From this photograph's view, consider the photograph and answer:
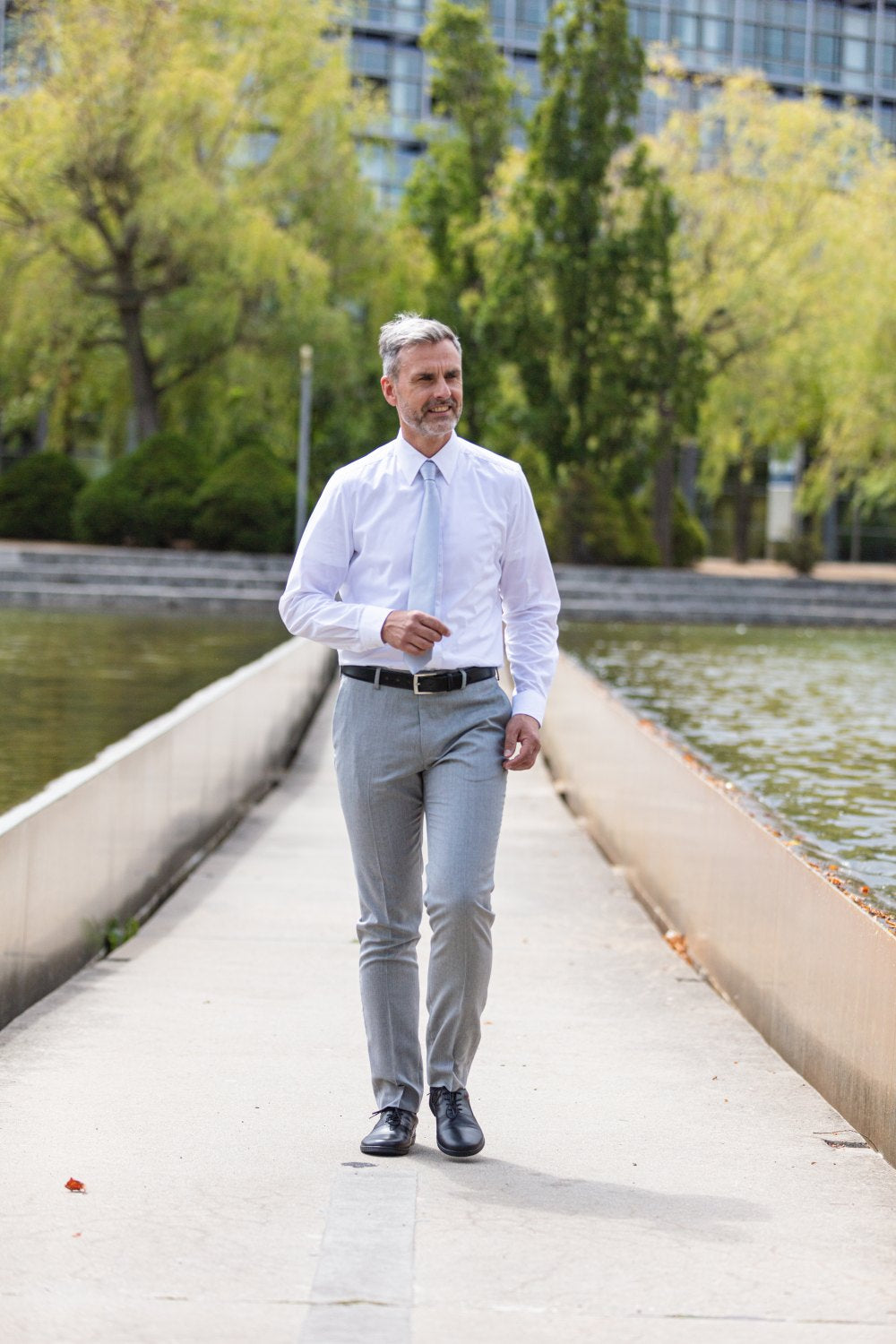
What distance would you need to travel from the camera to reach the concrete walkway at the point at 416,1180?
3.16 m

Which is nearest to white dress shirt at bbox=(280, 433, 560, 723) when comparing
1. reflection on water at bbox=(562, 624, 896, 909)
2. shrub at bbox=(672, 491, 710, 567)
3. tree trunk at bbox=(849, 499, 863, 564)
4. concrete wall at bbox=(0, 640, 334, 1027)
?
concrete wall at bbox=(0, 640, 334, 1027)

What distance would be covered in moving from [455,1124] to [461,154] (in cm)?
4214

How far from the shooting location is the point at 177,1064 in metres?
5.03

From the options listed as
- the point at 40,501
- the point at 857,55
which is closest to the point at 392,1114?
the point at 40,501

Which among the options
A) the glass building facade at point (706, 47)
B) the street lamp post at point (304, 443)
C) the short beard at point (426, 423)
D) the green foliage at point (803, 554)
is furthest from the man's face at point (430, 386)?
the glass building facade at point (706, 47)

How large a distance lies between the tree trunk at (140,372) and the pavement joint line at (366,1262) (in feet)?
128

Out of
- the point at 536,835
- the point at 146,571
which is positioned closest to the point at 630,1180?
the point at 536,835

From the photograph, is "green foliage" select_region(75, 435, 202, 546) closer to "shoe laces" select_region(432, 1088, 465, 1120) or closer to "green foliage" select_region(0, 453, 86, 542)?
"green foliage" select_region(0, 453, 86, 542)

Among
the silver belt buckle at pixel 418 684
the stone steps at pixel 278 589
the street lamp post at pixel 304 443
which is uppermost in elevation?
the street lamp post at pixel 304 443

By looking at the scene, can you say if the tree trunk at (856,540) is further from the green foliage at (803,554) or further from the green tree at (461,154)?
the green tree at (461,154)

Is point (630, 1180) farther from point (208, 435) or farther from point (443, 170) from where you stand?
point (443, 170)

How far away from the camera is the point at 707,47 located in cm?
7706

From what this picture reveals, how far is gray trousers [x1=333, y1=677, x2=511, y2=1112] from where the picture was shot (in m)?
4.12

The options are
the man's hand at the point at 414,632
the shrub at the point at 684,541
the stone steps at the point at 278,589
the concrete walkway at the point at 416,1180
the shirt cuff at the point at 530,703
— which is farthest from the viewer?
the shrub at the point at 684,541
